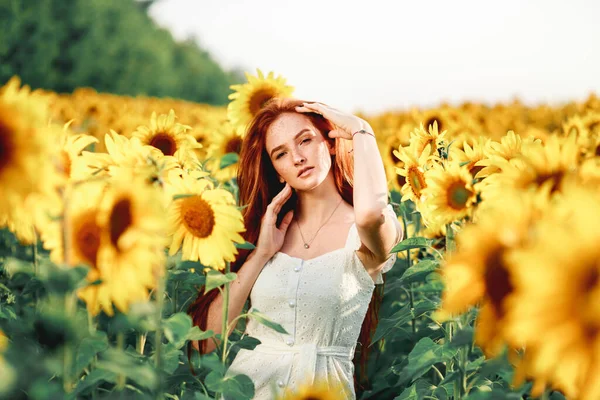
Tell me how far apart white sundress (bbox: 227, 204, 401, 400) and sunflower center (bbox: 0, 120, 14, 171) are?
162 centimetres

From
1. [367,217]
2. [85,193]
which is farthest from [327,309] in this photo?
[85,193]

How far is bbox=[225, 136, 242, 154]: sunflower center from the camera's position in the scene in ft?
12.2

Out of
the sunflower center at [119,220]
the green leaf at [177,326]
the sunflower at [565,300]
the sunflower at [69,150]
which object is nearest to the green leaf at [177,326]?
the green leaf at [177,326]

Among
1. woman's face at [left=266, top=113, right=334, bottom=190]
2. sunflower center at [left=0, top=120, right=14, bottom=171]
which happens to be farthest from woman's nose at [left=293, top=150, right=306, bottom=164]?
sunflower center at [left=0, top=120, right=14, bottom=171]

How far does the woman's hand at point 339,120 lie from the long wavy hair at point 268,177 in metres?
0.07

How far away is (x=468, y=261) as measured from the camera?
3.99 feet

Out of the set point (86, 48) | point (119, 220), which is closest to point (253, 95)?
point (119, 220)

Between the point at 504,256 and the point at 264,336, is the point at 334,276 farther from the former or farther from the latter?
the point at 504,256

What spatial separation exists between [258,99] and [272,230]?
1101 millimetres

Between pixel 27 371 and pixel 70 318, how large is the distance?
0.37 ft

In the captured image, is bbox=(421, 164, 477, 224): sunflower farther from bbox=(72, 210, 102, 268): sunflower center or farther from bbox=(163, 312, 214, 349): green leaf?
bbox=(72, 210, 102, 268): sunflower center

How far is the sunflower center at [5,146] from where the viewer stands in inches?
45.2

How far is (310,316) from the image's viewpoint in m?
2.65

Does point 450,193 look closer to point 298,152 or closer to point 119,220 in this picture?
point 298,152
